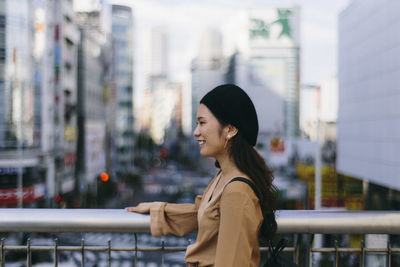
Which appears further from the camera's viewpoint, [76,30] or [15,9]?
[76,30]

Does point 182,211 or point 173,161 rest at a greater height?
point 182,211

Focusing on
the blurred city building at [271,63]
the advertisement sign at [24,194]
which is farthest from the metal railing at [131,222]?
the blurred city building at [271,63]

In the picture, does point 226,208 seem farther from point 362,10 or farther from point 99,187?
point 99,187

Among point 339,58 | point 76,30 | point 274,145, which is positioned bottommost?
point 274,145

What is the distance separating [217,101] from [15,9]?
882 inches

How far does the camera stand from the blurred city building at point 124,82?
55.2 m

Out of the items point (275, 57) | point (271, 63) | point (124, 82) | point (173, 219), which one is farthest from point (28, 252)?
point (271, 63)

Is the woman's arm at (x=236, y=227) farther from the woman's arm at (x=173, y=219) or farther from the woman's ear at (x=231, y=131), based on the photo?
the woman's arm at (x=173, y=219)

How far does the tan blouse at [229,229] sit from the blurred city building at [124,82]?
5316cm

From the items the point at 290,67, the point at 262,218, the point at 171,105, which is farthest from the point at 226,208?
the point at 171,105

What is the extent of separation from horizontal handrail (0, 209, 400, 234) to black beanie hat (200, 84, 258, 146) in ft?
2.15

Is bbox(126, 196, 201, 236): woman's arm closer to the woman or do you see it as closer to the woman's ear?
the woman

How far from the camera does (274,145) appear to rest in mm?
53594

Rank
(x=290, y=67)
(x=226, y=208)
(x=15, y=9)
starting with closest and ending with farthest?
1. (x=226, y=208)
2. (x=15, y=9)
3. (x=290, y=67)
